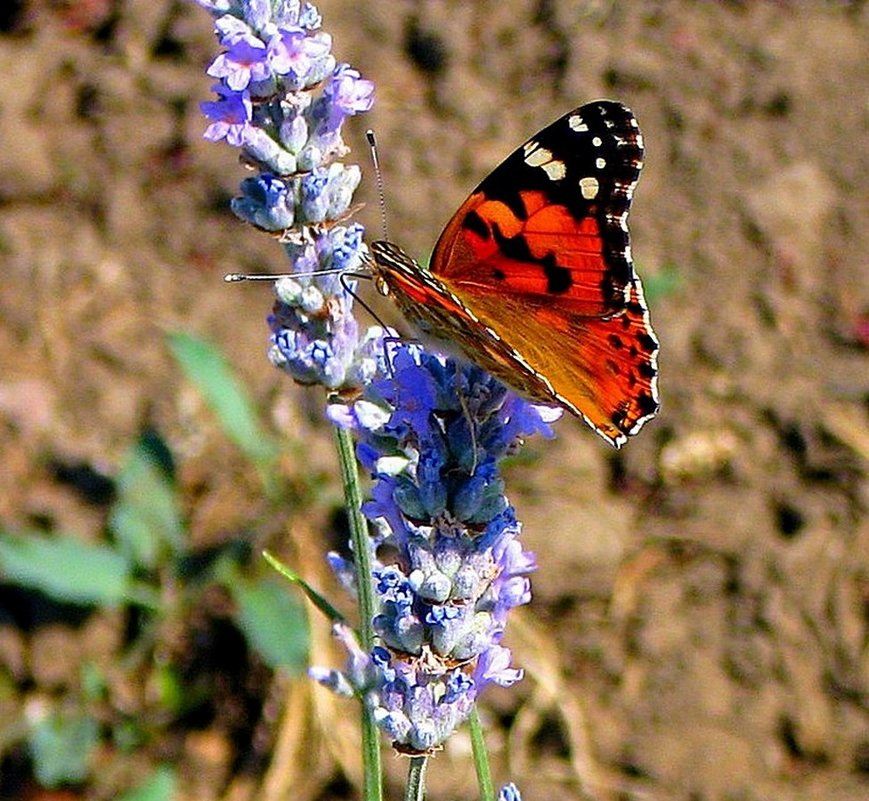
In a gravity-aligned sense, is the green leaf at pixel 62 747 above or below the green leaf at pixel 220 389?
below

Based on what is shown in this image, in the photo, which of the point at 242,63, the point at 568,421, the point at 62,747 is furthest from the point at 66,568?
the point at 242,63

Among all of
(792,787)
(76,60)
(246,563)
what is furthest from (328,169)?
(76,60)

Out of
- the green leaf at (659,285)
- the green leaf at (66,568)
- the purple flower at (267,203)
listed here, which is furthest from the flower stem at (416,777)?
the green leaf at (659,285)

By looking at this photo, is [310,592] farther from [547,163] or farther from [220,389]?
[220,389]

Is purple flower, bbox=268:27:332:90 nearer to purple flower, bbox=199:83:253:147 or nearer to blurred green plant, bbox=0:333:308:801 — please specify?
purple flower, bbox=199:83:253:147

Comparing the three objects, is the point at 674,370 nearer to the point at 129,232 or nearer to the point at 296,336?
the point at 129,232

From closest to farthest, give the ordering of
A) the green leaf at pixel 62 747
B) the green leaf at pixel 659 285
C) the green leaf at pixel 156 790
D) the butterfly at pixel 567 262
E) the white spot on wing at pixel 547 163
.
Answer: the butterfly at pixel 567 262 → the white spot on wing at pixel 547 163 → the green leaf at pixel 156 790 → the green leaf at pixel 62 747 → the green leaf at pixel 659 285

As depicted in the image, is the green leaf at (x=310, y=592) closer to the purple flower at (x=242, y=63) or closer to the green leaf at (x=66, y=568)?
the purple flower at (x=242, y=63)
